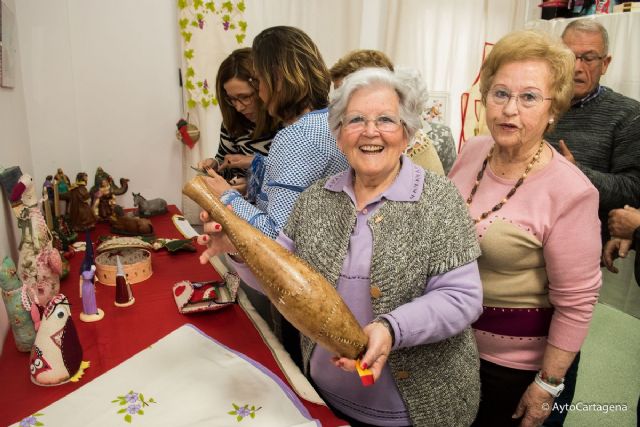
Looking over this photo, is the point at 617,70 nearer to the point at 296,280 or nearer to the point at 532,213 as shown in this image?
the point at 532,213

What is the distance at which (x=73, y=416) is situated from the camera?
88cm

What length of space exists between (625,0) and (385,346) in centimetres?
290

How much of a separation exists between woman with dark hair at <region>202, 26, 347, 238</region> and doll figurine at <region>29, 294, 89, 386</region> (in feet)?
1.64

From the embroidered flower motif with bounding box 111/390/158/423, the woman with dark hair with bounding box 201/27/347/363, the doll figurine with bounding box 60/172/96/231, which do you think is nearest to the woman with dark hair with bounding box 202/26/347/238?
the woman with dark hair with bounding box 201/27/347/363

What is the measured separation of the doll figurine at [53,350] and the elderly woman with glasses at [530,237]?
1.02m

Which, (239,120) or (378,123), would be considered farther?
(239,120)

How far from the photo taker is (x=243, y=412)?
896 mm

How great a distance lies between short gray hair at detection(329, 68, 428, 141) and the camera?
0.94 metres

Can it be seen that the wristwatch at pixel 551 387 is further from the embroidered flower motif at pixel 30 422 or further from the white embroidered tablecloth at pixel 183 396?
the embroidered flower motif at pixel 30 422

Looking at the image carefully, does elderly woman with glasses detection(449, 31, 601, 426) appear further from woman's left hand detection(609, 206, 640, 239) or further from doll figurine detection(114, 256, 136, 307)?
doll figurine detection(114, 256, 136, 307)

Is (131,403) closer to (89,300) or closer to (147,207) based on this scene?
(89,300)

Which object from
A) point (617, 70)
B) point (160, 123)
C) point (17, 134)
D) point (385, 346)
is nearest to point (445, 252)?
point (385, 346)

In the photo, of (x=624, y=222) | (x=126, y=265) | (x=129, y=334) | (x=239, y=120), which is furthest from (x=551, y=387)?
(x=239, y=120)

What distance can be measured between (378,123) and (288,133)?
326 mm
